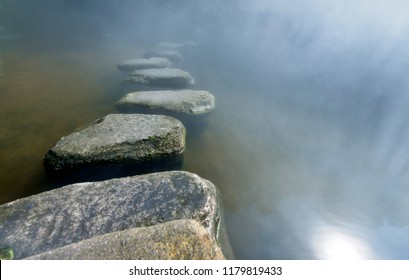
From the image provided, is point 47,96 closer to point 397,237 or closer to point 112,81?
point 112,81

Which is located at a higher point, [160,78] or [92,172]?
[160,78]

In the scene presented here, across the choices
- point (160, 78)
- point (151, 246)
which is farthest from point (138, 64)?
point (151, 246)

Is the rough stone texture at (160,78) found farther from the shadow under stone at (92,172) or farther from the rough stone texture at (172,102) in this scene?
the shadow under stone at (92,172)

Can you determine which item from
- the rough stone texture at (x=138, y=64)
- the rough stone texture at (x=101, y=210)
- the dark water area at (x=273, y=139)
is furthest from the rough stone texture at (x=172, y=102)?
the rough stone texture at (x=138, y=64)

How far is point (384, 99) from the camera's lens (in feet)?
22.4

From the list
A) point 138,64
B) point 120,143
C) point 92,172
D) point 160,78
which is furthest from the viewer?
point 138,64

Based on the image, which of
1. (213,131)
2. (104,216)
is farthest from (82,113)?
(104,216)

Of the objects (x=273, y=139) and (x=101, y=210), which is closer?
(x=101, y=210)

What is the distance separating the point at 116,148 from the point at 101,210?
93cm

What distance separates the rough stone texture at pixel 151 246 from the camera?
1418 mm

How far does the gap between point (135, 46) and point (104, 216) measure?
34.7ft

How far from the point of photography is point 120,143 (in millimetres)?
2797

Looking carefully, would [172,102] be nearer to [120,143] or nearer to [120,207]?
[120,143]

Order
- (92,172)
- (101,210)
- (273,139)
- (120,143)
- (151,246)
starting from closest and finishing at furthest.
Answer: (151,246), (101,210), (92,172), (120,143), (273,139)
